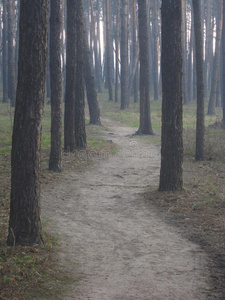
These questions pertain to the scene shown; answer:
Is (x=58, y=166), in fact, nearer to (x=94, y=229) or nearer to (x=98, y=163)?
(x=98, y=163)

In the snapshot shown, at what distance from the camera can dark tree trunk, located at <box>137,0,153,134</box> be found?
1959cm

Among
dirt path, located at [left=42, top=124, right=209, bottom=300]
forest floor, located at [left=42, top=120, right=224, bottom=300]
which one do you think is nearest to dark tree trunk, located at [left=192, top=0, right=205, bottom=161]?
forest floor, located at [left=42, top=120, right=224, bottom=300]

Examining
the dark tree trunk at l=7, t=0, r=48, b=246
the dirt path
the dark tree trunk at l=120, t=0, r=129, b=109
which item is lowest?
the dirt path

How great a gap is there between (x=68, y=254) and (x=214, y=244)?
2.14 meters

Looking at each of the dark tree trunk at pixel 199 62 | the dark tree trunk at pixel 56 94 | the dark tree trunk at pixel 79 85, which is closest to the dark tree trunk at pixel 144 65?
the dark tree trunk at pixel 79 85

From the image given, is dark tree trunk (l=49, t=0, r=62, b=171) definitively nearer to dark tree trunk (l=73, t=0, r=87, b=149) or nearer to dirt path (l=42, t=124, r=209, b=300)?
dirt path (l=42, t=124, r=209, b=300)

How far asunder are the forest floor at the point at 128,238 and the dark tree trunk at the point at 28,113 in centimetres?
83

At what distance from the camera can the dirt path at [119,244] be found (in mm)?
4660

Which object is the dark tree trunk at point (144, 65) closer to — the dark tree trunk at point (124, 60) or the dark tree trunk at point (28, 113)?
the dark tree trunk at point (124, 60)

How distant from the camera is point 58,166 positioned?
11273 mm

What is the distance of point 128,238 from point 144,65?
14.3 m

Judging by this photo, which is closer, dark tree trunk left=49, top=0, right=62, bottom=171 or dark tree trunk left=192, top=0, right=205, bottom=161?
dark tree trunk left=49, top=0, right=62, bottom=171

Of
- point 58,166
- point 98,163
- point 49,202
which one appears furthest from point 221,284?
point 98,163

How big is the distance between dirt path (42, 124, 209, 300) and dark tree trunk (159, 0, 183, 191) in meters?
1.22
